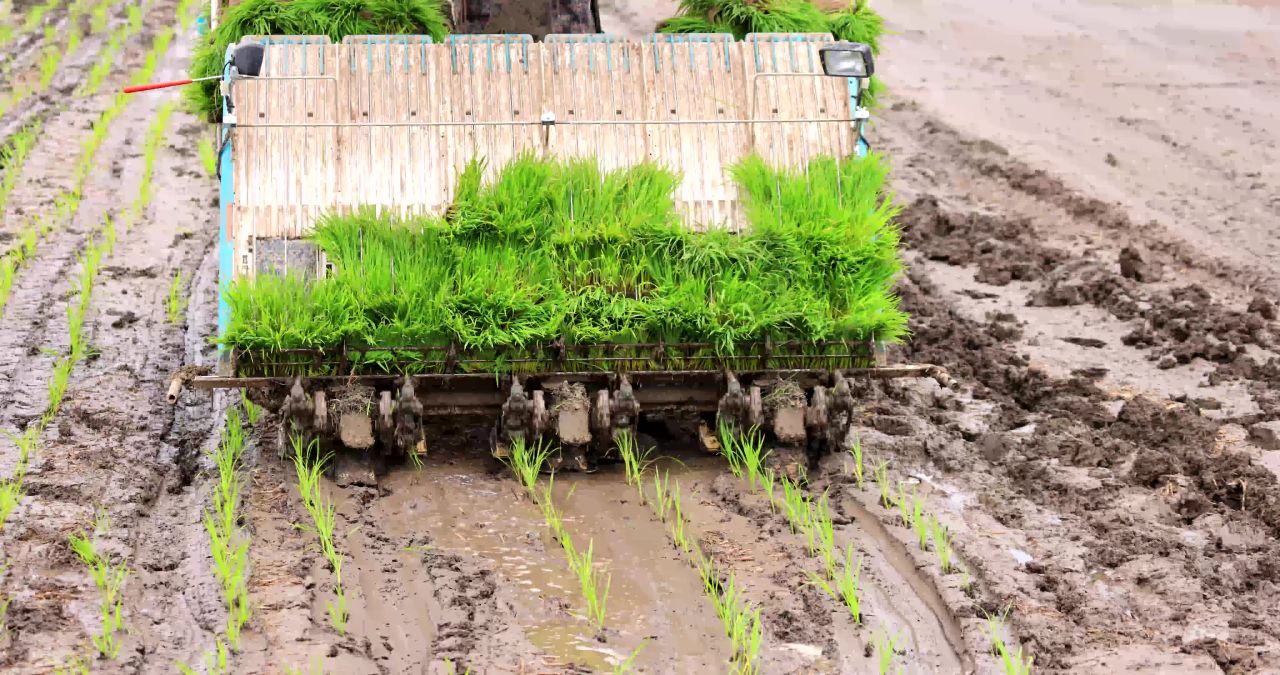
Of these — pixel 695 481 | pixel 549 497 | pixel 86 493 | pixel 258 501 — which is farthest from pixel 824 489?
pixel 86 493

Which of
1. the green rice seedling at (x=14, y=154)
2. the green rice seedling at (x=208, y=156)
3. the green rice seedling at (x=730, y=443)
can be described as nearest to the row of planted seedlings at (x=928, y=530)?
the green rice seedling at (x=730, y=443)

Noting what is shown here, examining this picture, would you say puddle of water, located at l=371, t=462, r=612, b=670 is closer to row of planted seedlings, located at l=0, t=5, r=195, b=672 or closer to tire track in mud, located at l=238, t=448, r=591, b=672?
tire track in mud, located at l=238, t=448, r=591, b=672

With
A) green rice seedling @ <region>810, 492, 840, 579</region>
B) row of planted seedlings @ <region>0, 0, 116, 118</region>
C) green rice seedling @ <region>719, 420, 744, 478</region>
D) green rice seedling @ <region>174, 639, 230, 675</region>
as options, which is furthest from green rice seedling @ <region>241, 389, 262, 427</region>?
row of planted seedlings @ <region>0, 0, 116, 118</region>

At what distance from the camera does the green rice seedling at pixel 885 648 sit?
17.2 ft

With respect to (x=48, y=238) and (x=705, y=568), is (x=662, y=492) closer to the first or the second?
(x=705, y=568)

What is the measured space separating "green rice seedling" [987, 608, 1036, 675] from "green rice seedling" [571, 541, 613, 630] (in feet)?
4.51

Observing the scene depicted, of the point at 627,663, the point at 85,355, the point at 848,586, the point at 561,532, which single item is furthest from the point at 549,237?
the point at 85,355

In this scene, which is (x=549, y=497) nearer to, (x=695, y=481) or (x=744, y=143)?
(x=695, y=481)

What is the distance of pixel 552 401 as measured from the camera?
6.78 m

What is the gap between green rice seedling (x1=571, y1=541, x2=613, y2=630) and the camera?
5598mm

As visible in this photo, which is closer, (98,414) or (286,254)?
(286,254)

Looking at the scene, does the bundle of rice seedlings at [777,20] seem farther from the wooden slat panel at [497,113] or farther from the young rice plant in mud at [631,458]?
the young rice plant in mud at [631,458]

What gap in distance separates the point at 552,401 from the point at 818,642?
6.11 ft

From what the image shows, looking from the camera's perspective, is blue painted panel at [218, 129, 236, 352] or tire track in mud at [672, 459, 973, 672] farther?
blue painted panel at [218, 129, 236, 352]
